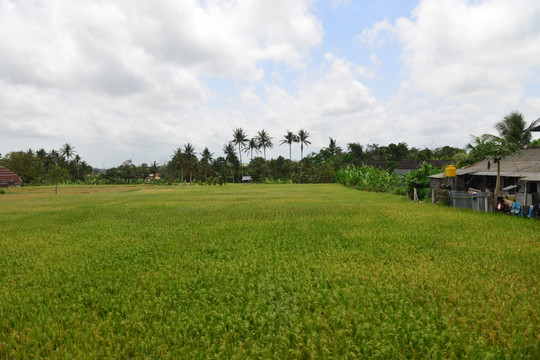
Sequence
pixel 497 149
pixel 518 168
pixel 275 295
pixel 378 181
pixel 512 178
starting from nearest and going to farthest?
pixel 275 295 < pixel 497 149 < pixel 518 168 < pixel 512 178 < pixel 378 181

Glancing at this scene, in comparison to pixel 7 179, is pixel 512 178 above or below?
below

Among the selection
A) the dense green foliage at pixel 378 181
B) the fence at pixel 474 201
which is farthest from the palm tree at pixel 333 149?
the fence at pixel 474 201

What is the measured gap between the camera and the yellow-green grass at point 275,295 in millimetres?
3668

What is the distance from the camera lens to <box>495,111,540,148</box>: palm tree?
2883 centimetres

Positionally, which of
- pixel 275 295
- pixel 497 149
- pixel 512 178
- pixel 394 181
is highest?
pixel 497 149

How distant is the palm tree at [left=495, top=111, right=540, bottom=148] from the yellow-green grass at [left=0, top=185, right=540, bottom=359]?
25.7 metres

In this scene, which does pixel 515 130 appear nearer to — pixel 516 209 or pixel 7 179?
pixel 516 209

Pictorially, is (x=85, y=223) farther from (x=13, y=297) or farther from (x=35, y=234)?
(x=13, y=297)

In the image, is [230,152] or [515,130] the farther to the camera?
[230,152]

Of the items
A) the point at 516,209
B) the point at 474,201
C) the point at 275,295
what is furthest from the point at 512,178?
the point at 275,295

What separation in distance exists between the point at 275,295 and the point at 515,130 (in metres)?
35.5

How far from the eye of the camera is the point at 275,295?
5.06 metres

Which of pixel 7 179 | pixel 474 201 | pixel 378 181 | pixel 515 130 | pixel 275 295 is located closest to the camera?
pixel 275 295

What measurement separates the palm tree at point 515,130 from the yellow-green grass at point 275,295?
25.7 metres
